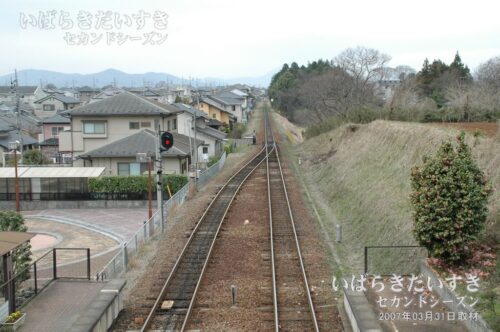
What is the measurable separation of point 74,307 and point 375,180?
13677mm

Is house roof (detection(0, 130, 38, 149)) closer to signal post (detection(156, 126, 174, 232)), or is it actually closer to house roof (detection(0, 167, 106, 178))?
house roof (detection(0, 167, 106, 178))

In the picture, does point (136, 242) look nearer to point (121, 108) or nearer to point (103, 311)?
point (103, 311)

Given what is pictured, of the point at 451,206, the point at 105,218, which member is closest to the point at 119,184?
the point at 105,218

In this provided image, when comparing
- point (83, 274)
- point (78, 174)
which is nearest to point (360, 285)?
point (83, 274)

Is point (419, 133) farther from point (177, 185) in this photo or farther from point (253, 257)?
point (177, 185)

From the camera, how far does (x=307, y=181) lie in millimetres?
29484

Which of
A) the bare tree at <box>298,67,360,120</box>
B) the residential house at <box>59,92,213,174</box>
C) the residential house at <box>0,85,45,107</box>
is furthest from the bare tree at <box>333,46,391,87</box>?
the residential house at <box>0,85,45,107</box>

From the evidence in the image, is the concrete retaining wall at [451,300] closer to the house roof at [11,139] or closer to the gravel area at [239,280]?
the gravel area at [239,280]

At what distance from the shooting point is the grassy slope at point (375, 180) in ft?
46.8

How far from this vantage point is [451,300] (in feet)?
30.0

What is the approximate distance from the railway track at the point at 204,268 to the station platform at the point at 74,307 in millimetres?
789

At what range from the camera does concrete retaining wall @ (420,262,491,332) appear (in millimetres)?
7886

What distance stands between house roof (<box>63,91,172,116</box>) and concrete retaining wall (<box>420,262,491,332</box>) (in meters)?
24.6

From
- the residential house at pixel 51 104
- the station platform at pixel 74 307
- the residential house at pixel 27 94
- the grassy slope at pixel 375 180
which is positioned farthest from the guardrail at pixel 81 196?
the residential house at pixel 27 94
